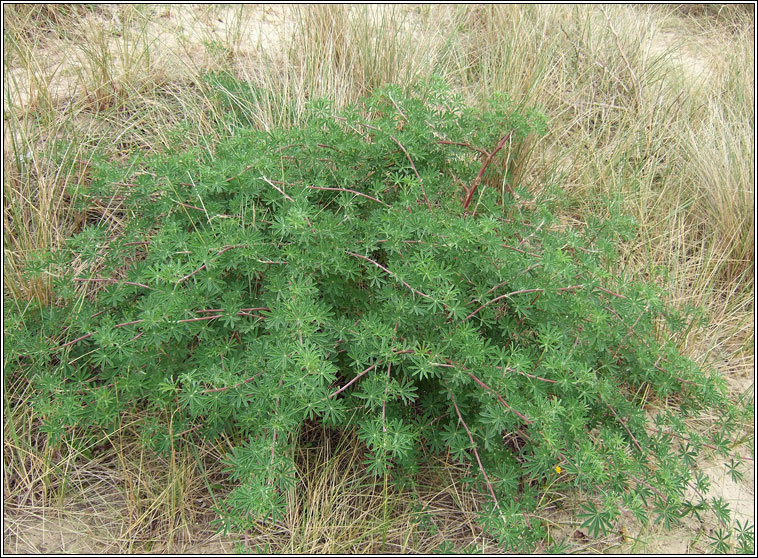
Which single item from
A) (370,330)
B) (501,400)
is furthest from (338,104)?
(501,400)

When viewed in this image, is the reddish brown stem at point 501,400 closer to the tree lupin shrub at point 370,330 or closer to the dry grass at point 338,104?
the tree lupin shrub at point 370,330

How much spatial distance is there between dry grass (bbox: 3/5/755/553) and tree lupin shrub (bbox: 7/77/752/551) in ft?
0.60

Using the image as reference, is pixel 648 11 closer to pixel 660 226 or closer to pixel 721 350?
pixel 660 226

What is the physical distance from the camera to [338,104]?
340 centimetres

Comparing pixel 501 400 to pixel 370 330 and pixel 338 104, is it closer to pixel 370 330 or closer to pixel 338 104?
pixel 370 330

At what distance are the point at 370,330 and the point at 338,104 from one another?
1845 mm

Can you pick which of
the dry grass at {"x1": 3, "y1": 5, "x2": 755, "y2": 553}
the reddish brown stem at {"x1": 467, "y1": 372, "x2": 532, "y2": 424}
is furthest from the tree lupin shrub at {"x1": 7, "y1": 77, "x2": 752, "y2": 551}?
the dry grass at {"x1": 3, "y1": 5, "x2": 755, "y2": 553}

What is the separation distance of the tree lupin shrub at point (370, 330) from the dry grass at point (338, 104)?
0.60 ft

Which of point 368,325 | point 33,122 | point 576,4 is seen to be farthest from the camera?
point 576,4

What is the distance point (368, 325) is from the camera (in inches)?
76.5

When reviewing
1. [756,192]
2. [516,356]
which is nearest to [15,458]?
[516,356]

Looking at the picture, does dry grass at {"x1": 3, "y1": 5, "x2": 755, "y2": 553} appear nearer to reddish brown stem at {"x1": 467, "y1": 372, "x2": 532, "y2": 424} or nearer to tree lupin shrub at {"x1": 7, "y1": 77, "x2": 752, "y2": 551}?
tree lupin shrub at {"x1": 7, "y1": 77, "x2": 752, "y2": 551}

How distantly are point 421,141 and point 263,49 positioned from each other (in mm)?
1659

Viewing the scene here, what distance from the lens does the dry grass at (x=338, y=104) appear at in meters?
2.27
